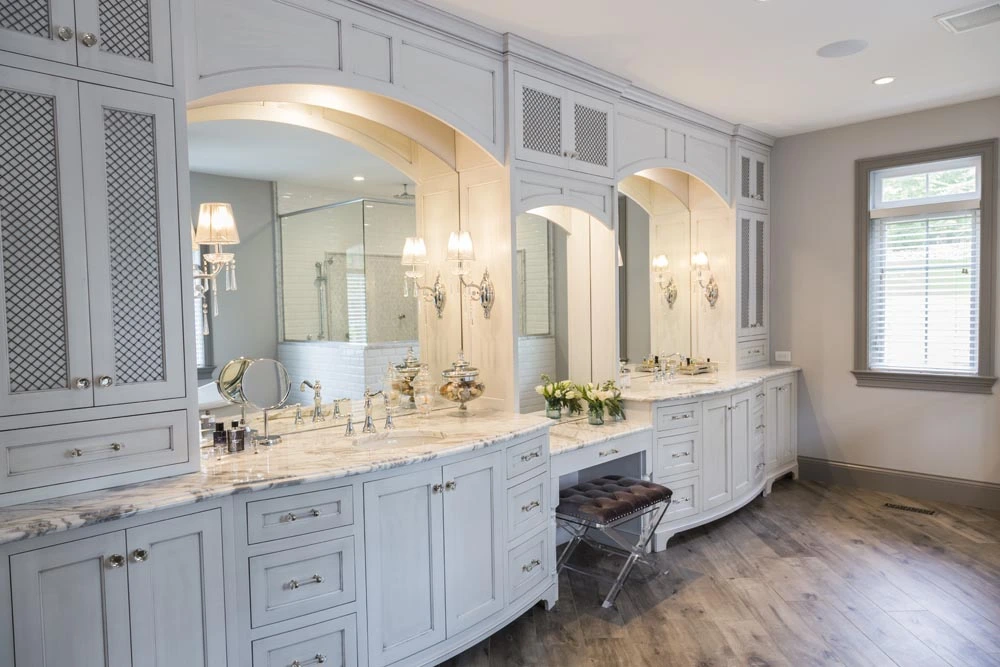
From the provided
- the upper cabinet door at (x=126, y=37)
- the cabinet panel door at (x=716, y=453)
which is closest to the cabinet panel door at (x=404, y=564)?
the upper cabinet door at (x=126, y=37)

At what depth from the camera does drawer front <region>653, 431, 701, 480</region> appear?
399cm

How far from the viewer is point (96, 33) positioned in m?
1.99

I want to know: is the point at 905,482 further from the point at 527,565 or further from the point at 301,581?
the point at 301,581

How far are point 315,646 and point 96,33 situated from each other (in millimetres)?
2050

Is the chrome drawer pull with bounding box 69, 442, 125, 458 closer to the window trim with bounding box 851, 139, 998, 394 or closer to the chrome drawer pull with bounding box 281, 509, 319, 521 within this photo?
the chrome drawer pull with bounding box 281, 509, 319, 521

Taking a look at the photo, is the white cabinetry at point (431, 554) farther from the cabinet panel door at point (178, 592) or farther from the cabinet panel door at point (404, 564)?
the cabinet panel door at point (178, 592)

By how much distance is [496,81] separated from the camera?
3.33 m

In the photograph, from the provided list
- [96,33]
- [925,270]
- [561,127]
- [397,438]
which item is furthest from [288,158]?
[925,270]

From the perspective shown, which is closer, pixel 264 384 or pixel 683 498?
pixel 264 384

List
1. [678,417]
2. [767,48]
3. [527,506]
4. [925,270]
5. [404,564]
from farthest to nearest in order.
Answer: [925,270] → [678,417] → [767,48] → [527,506] → [404,564]

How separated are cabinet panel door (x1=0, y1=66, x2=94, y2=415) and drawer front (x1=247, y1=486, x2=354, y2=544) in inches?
24.4

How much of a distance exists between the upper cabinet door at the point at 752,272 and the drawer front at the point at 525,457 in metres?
2.74

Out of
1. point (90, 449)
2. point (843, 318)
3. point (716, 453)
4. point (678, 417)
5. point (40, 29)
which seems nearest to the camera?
point (40, 29)

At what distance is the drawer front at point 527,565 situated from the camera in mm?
2936
